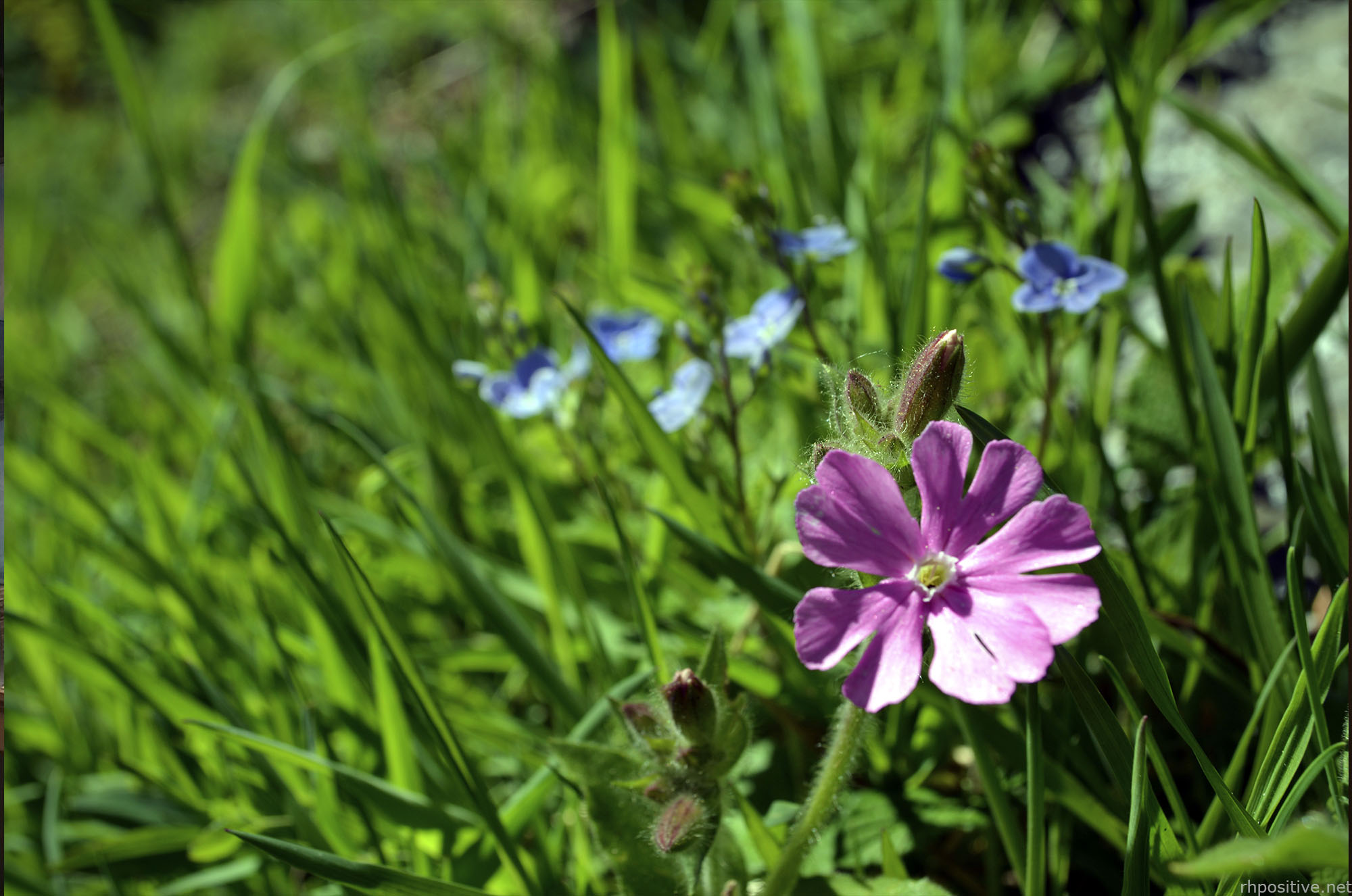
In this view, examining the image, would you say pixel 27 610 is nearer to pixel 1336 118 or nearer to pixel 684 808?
pixel 684 808

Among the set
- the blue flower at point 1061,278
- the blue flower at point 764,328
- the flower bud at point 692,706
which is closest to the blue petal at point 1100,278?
the blue flower at point 1061,278

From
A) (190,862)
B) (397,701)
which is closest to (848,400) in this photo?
(397,701)

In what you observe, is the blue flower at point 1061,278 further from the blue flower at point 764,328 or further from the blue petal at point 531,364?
the blue petal at point 531,364

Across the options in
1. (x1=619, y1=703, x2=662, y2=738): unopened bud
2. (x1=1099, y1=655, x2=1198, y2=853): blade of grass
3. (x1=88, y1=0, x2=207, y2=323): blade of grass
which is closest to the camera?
(x1=1099, y1=655, x2=1198, y2=853): blade of grass

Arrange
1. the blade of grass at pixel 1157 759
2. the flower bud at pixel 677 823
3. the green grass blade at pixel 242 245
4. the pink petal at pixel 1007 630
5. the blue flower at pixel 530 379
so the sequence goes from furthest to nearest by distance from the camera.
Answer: the green grass blade at pixel 242 245
the blue flower at pixel 530 379
the flower bud at pixel 677 823
the blade of grass at pixel 1157 759
the pink petal at pixel 1007 630

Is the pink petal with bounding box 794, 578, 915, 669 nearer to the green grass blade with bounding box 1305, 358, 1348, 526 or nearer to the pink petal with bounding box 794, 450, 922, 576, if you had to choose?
the pink petal with bounding box 794, 450, 922, 576

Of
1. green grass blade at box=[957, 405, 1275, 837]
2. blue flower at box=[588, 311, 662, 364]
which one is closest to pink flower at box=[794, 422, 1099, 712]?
green grass blade at box=[957, 405, 1275, 837]

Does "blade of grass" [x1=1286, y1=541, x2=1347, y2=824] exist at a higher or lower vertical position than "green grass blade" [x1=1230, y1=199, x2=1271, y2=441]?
lower
